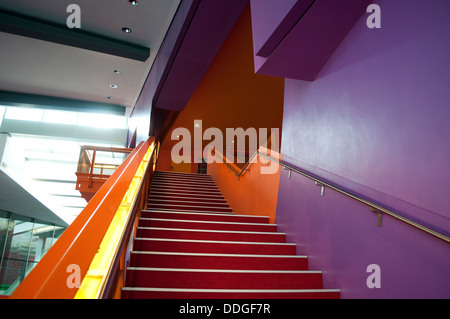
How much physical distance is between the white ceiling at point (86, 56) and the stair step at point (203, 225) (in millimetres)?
3867

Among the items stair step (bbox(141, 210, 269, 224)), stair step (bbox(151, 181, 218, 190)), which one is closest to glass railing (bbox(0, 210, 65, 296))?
stair step (bbox(151, 181, 218, 190))

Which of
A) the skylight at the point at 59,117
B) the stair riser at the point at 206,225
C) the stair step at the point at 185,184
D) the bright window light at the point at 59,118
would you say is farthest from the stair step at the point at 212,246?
the bright window light at the point at 59,118

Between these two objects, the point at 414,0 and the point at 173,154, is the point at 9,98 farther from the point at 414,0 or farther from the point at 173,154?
the point at 414,0

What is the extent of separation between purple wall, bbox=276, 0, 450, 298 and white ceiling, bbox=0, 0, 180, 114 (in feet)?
12.4

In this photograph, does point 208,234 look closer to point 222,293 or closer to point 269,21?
point 222,293

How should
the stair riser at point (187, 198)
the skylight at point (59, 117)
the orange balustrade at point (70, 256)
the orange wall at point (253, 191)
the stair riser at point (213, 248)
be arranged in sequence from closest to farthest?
the orange balustrade at point (70, 256)
the stair riser at point (213, 248)
the orange wall at point (253, 191)
the stair riser at point (187, 198)
the skylight at point (59, 117)

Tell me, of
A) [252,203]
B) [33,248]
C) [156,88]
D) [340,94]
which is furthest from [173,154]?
[340,94]

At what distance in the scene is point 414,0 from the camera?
2.19 metres

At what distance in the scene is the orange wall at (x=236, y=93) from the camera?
7.22 m

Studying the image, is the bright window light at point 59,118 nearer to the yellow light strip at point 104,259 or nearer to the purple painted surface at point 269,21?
the purple painted surface at point 269,21

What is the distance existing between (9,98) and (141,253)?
9.19 meters

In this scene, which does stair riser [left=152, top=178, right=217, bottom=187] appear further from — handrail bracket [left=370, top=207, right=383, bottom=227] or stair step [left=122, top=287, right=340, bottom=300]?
handrail bracket [left=370, top=207, right=383, bottom=227]

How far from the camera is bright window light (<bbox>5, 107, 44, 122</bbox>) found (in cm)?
1178

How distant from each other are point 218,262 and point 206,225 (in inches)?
35.9
